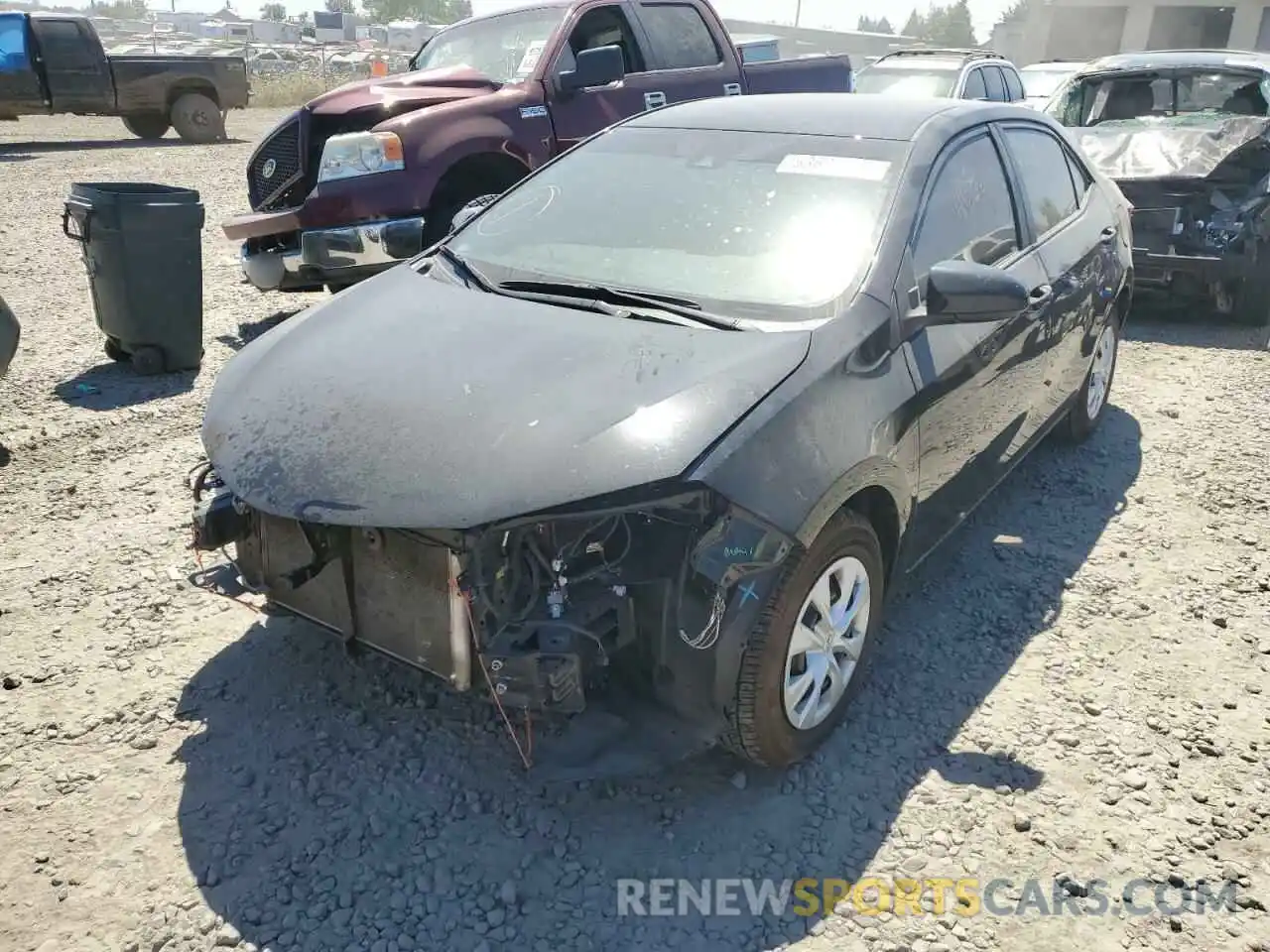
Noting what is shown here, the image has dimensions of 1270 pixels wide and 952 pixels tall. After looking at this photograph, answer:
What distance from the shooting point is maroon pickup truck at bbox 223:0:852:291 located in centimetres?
623

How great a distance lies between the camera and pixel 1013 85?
456 inches

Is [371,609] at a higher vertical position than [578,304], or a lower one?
lower

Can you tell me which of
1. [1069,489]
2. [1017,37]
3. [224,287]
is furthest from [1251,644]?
[1017,37]

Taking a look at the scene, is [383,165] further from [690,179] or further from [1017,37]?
[1017,37]

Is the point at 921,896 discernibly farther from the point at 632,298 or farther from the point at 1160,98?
the point at 1160,98

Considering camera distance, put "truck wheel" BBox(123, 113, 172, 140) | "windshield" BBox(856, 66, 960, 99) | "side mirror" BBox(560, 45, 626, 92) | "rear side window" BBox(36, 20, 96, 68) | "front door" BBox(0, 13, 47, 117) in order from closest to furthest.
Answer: "side mirror" BBox(560, 45, 626, 92) < "windshield" BBox(856, 66, 960, 99) < "front door" BBox(0, 13, 47, 117) < "rear side window" BBox(36, 20, 96, 68) < "truck wheel" BBox(123, 113, 172, 140)

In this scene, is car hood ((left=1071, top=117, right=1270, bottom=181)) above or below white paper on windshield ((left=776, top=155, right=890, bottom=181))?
below

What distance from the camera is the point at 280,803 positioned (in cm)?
269

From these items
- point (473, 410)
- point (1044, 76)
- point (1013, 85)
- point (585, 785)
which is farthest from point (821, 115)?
point (1044, 76)

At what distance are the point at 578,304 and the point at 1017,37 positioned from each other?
4656cm

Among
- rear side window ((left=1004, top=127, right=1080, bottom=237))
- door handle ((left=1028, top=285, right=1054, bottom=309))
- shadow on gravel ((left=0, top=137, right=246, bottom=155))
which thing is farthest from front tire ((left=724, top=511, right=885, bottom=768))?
shadow on gravel ((left=0, top=137, right=246, bottom=155))

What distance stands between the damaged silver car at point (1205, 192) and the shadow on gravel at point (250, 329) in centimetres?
566

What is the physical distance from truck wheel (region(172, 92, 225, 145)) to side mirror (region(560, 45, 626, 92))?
11965 mm

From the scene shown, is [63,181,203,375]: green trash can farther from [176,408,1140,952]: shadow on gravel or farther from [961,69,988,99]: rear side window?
[961,69,988,99]: rear side window
